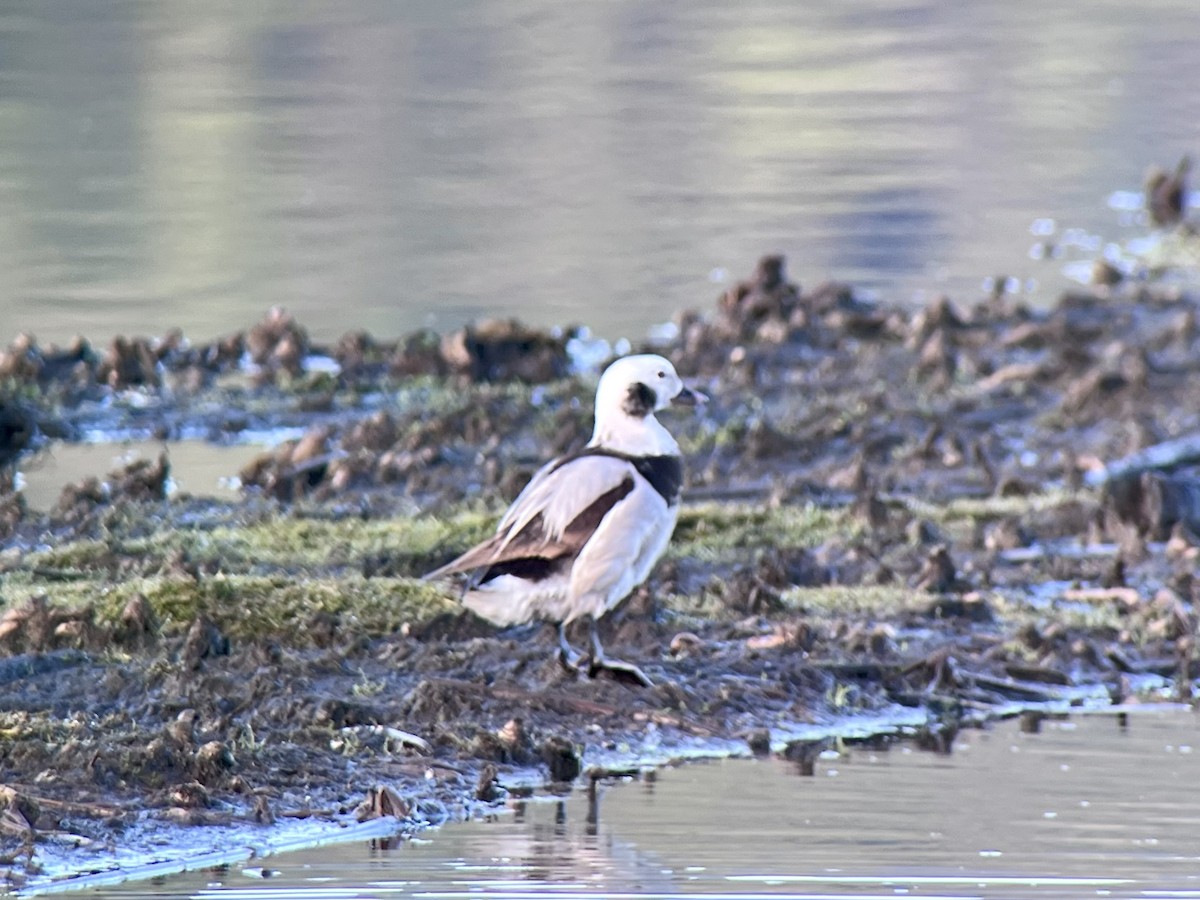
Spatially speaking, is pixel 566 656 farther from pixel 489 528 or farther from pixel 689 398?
pixel 489 528

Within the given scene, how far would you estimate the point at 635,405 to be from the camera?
7.93 metres

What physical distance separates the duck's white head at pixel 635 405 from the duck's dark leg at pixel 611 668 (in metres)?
0.56

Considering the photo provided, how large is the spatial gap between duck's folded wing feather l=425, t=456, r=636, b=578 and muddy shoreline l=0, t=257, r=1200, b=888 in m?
0.40

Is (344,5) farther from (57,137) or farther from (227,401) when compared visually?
(227,401)

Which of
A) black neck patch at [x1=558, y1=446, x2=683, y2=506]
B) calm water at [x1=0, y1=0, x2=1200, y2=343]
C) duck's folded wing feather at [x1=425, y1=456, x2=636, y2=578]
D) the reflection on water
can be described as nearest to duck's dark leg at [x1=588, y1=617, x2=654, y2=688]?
duck's folded wing feather at [x1=425, y1=456, x2=636, y2=578]

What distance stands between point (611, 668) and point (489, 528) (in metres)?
2.07

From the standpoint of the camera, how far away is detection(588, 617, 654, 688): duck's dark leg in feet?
25.3

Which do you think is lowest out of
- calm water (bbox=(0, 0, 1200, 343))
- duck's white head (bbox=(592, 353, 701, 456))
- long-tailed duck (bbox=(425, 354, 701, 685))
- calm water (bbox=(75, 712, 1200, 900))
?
calm water (bbox=(75, 712, 1200, 900))

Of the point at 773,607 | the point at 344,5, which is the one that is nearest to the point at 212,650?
the point at 773,607

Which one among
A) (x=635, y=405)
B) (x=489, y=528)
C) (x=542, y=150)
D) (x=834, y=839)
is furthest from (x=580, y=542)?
(x=542, y=150)

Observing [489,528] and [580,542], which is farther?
[489,528]

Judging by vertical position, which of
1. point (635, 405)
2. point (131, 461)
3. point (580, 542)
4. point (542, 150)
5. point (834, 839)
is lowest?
point (834, 839)

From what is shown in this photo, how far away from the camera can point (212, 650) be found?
7820mm

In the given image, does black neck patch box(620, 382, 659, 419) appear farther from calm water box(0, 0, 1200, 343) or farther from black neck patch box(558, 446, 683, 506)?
calm water box(0, 0, 1200, 343)
